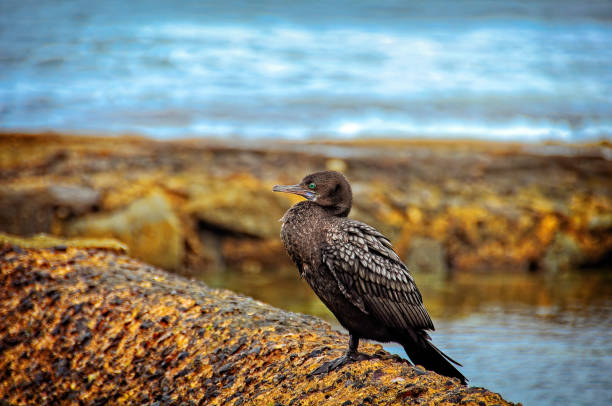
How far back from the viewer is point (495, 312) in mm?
7887

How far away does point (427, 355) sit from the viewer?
3.93 m

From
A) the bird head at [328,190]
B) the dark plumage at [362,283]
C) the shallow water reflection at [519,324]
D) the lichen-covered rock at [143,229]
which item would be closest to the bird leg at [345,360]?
the dark plumage at [362,283]

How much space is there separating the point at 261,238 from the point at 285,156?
7.55ft

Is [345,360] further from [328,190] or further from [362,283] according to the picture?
[328,190]

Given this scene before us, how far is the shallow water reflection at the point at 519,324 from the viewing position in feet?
18.0

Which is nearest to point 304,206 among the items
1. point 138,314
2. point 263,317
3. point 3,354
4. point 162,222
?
point 263,317

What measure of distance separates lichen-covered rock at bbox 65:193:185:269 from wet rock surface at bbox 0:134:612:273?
3 centimetres

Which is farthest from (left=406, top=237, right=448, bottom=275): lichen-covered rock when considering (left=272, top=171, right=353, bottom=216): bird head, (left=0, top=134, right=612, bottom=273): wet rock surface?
A: (left=272, top=171, right=353, bottom=216): bird head

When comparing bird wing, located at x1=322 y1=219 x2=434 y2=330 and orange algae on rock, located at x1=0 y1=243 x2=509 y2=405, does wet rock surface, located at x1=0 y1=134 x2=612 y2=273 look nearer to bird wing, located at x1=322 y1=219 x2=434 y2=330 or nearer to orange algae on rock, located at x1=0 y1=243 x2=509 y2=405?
orange algae on rock, located at x1=0 y1=243 x2=509 y2=405

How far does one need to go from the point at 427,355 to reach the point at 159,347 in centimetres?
170

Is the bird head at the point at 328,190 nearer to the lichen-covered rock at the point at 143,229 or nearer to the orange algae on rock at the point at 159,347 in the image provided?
the orange algae on rock at the point at 159,347

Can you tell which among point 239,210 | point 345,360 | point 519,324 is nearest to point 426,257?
point 239,210

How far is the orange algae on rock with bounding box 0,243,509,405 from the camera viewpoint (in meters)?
3.54

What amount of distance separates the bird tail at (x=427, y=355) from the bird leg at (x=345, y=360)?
0.32m
